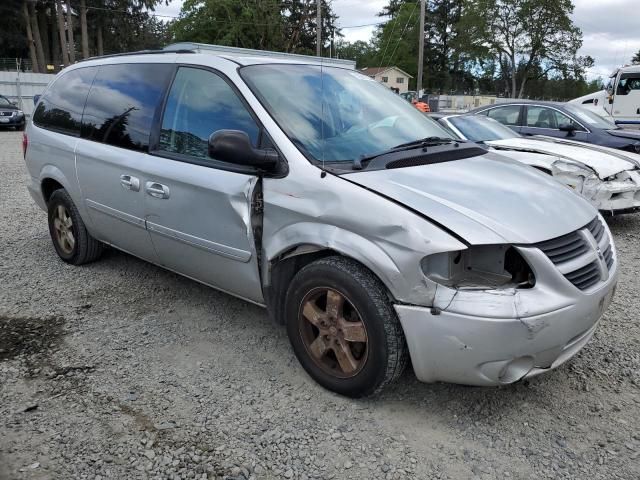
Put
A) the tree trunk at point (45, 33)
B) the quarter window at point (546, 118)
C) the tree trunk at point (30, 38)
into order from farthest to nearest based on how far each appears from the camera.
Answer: the tree trunk at point (45, 33)
the tree trunk at point (30, 38)
the quarter window at point (546, 118)

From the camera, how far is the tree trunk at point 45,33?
48.1m

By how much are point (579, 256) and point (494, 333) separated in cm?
65

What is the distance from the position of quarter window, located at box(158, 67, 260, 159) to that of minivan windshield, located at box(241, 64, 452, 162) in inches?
6.2

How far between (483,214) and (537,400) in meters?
1.10

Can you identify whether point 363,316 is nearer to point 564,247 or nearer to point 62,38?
point 564,247

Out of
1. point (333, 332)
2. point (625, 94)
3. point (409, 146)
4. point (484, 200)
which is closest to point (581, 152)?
point (409, 146)

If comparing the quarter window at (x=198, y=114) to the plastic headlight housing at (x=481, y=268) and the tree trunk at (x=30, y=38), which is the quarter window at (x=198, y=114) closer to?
the plastic headlight housing at (x=481, y=268)

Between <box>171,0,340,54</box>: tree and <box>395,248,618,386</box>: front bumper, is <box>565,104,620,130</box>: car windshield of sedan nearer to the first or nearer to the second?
<box>395,248,618,386</box>: front bumper

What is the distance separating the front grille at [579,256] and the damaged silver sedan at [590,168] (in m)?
3.52

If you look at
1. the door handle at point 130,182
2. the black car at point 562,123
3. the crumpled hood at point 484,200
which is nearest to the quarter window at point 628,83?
the black car at point 562,123

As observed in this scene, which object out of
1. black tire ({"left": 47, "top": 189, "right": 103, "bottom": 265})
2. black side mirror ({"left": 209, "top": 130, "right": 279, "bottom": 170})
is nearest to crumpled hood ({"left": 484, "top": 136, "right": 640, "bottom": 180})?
black side mirror ({"left": 209, "top": 130, "right": 279, "bottom": 170})

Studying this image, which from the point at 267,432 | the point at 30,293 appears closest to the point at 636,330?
the point at 267,432

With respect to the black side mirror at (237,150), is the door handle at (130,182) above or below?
below

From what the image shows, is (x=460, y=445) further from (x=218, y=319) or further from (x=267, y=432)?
(x=218, y=319)
